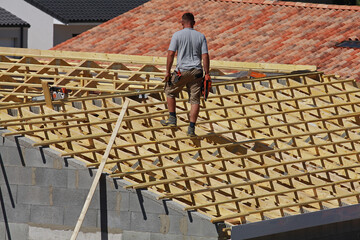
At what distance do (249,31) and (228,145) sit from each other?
11.8 m

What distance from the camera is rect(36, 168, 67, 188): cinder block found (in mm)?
13898

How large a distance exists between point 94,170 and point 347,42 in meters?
12.3

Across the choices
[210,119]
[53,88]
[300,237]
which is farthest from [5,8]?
[300,237]

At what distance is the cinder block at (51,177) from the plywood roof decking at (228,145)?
0.37m

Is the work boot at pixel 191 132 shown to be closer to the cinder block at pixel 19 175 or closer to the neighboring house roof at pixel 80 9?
the cinder block at pixel 19 175

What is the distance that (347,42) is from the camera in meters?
24.2

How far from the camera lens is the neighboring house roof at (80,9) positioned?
127 feet

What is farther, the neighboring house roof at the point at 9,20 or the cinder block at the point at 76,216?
the neighboring house roof at the point at 9,20

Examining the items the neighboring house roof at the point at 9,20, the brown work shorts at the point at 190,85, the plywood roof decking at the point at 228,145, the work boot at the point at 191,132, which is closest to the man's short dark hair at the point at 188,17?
the brown work shorts at the point at 190,85

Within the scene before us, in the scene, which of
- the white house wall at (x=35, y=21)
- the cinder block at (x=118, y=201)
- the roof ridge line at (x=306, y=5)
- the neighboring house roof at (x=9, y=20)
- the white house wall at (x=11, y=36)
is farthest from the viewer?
the white house wall at (x=35, y=21)

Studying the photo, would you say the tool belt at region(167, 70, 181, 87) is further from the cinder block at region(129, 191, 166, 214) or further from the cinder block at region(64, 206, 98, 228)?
the cinder block at region(64, 206, 98, 228)

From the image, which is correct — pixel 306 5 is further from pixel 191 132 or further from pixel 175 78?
pixel 175 78

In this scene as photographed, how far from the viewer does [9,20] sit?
38.1 m

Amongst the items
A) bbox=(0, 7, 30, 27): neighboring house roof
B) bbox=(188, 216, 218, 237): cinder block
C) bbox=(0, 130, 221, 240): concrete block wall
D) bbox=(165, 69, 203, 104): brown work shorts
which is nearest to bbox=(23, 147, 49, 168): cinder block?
bbox=(0, 130, 221, 240): concrete block wall
